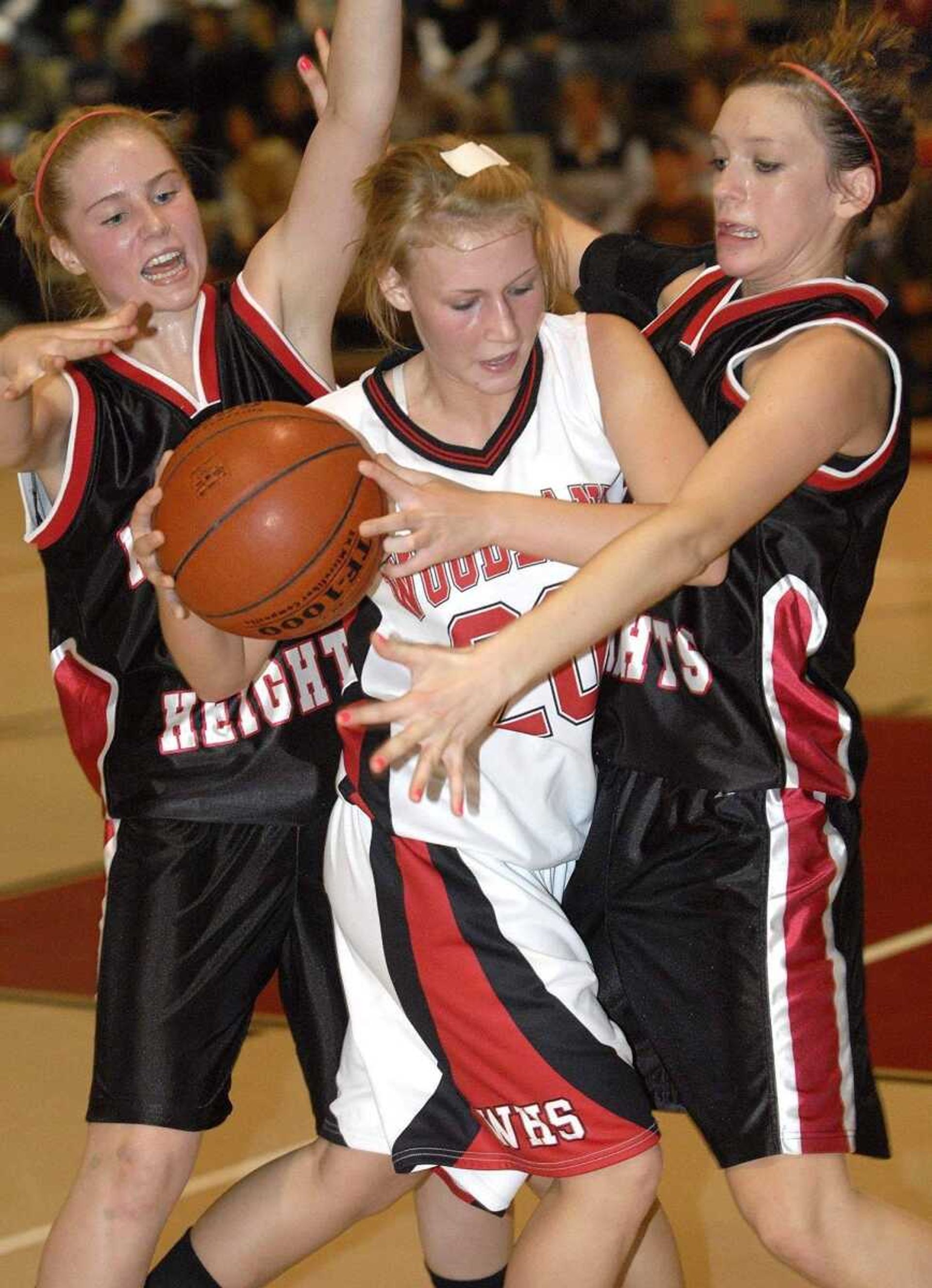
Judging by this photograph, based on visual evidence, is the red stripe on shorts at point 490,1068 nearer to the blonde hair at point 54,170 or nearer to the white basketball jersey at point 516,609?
the white basketball jersey at point 516,609

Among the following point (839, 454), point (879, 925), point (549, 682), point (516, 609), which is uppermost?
point (839, 454)

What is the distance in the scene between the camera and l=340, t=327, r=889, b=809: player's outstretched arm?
6.92 feet

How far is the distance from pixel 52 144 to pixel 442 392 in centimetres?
90

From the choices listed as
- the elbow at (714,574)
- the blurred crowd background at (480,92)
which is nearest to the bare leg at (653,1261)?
the elbow at (714,574)

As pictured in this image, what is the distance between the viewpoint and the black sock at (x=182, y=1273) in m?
2.89

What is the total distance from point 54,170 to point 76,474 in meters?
0.56

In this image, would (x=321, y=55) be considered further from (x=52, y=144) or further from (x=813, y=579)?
(x=813, y=579)

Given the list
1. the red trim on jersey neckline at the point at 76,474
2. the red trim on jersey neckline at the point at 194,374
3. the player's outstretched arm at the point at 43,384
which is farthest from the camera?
the red trim on jersey neckline at the point at 194,374

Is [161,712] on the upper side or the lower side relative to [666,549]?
lower

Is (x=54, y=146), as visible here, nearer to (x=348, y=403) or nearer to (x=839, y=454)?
(x=348, y=403)

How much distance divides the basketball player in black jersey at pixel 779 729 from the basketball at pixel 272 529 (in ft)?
0.39

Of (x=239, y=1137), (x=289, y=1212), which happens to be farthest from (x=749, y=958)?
(x=239, y=1137)

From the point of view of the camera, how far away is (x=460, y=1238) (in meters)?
2.99

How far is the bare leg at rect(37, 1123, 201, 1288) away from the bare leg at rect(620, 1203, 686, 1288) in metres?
0.75
